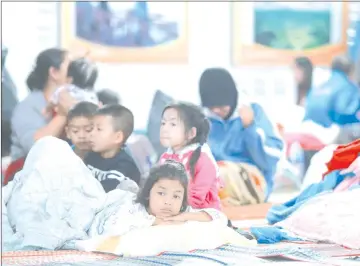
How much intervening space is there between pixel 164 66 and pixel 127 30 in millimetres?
212

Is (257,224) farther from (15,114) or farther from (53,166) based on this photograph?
(15,114)

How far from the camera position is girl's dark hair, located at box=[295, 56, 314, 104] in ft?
10.8

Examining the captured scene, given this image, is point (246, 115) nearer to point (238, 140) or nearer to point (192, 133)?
point (238, 140)

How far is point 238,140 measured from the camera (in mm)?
3180

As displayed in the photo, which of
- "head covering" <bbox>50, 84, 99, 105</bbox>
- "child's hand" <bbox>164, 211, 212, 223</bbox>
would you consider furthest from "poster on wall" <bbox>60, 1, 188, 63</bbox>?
"child's hand" <bbox>164, 211, 212, 223</bbox>

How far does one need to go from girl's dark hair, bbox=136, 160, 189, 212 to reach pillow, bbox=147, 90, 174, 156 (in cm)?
10

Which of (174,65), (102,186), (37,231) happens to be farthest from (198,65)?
(37,231)

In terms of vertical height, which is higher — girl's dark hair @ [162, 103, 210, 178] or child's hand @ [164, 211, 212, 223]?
girl's dark hair @ [162, 103, 210, 178]

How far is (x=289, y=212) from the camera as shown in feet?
10.4

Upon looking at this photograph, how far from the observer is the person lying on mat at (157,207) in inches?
110

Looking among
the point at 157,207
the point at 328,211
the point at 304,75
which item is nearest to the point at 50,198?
the point at 157,207

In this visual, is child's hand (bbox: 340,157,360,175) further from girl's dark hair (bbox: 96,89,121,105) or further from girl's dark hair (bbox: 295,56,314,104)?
girl's dark hair (bbox: 96,89,121,105)

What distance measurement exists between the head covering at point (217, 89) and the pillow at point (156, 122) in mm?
158

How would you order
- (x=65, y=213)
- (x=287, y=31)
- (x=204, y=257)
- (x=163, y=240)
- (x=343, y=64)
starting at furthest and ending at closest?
(x=343, y=64) → (x=287, y=31) → (x=65, y=213) → (x=163, y=240) → (x=204, y=257)
